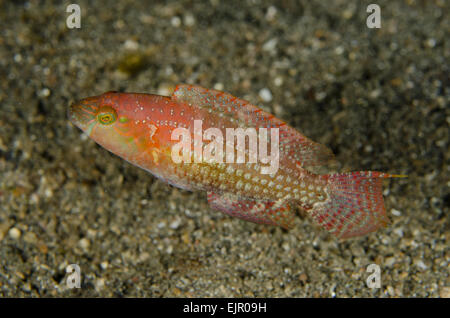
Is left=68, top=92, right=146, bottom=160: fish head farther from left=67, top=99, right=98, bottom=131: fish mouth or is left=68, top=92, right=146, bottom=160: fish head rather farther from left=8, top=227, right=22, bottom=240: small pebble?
left=8, top=227, right=22, bottom=240: small pebble

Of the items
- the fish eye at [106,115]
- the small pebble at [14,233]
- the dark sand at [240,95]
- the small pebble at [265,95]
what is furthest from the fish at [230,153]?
the small pebble at [265,95]

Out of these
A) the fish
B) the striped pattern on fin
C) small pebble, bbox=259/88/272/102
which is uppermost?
small pebble, bbox=259/88/272/102

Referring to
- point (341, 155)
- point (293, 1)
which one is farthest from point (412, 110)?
point (293, 1)

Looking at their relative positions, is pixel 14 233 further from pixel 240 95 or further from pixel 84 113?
pixel 240 95

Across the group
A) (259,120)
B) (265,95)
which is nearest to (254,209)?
(259,120)

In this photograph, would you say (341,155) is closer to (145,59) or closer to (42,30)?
(145,59)

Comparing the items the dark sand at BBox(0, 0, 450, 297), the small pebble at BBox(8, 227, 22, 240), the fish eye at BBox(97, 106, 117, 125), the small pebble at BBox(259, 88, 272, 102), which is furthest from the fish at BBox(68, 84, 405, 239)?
the small pebble at BBox(259, 88, 272, 102)

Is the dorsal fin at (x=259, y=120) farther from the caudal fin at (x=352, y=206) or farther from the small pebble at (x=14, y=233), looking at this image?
the small pebble at (x=14, y=233)
